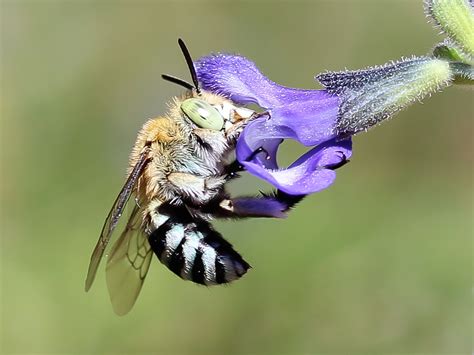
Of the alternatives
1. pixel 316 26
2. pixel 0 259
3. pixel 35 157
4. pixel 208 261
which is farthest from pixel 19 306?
pixel 316 26

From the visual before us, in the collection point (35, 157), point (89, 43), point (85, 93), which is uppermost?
point (89, 43)

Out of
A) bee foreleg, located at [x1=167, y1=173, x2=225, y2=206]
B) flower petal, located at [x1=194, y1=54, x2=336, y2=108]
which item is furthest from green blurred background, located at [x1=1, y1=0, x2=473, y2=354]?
bee foreleg, located at [x1=167, y1=173, x2=225, y2=206]

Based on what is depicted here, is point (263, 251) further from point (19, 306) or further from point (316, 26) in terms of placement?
point (316, 26)

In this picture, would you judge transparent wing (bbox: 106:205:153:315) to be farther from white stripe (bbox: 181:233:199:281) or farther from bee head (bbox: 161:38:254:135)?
bee head (bbox: 161:38:254:135)

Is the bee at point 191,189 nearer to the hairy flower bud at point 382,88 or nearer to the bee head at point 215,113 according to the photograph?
the bee head at point 215,113

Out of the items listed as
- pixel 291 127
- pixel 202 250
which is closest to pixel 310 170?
pixel 291 127

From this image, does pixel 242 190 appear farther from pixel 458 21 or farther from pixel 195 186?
pixel 458 21

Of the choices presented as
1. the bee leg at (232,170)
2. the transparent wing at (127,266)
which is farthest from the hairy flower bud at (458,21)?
the transparent wing at (127,266)
